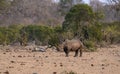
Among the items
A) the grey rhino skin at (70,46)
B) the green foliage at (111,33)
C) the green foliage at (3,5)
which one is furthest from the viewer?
the green foliage at (111,33)

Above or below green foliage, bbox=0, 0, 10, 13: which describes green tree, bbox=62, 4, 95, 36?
below

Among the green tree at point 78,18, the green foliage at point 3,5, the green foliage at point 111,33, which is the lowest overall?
the green foliage at point 111,33

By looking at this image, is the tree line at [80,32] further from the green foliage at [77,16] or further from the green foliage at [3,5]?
the green foliage at [3,5]

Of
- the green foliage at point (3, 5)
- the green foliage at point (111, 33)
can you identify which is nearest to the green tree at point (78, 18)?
the green foliage at point (111, 33)

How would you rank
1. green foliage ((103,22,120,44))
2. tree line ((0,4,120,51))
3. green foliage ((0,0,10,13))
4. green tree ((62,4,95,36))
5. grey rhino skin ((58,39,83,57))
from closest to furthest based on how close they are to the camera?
grey rhino skin ((58,39,83,57)) → green foliage ((0,0,10,13)) → tree line ((0,4,120,51)) → green tree ((62,4,95,36)) → green foliage ((103,22,120,44))

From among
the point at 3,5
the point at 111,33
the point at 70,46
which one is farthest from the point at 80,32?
the point at 70,46

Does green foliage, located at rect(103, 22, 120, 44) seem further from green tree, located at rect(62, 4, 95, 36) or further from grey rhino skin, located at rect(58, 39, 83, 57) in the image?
grey rhino skin, located at rect(58, 39, 83, 57)

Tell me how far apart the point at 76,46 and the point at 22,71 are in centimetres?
931

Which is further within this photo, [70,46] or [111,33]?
[111,33]

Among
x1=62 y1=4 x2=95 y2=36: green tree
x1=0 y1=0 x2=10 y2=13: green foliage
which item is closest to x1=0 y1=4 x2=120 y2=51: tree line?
x1=62 y1=4 x2=95 y2=36: green tree

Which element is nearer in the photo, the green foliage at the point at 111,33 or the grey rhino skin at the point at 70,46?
the grey rhino skin at the point at 70,46

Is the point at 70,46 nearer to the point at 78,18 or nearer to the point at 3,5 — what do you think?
the point at 3,5

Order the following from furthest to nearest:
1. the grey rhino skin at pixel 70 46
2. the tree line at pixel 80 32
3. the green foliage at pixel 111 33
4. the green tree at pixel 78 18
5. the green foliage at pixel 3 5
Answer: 1. the green foliage at pixel 111 33
2. the green tree at pixel 78 18
3. the tree line at pixel 80 32
4. the green foliage at pixel 3 5
5. the grey rhino skin at pixel 70 46

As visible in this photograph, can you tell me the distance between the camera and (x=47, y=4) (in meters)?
115
